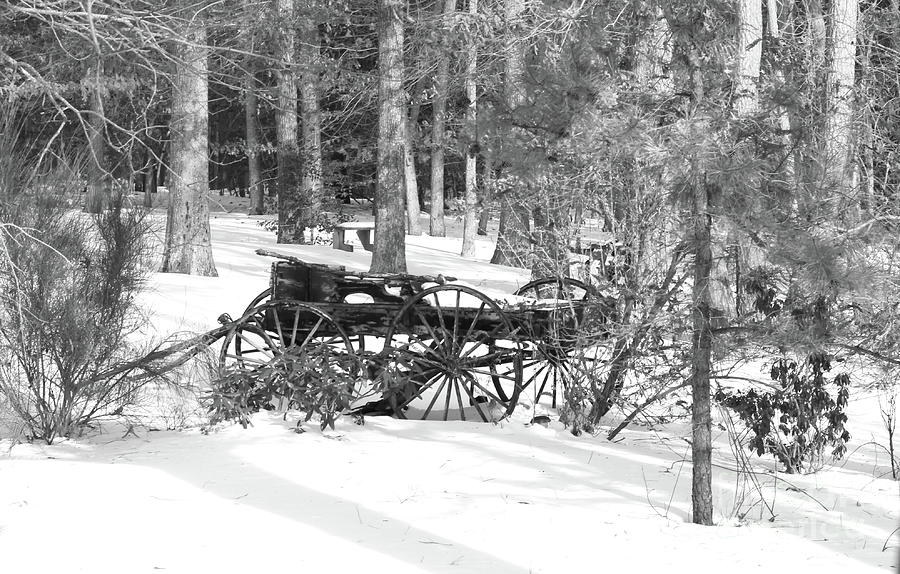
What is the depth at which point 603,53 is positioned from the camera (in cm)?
517

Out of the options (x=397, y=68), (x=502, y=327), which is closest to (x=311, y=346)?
(x=502, y=327)

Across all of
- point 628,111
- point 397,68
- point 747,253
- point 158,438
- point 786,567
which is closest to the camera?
point 786,567

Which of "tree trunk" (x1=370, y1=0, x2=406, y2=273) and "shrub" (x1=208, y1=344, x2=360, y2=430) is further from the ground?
"tree trunk" (x1=370, y1=0, x2=406, y2=273)

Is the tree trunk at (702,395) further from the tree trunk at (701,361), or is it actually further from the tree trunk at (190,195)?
the tree trunk at (190,195)

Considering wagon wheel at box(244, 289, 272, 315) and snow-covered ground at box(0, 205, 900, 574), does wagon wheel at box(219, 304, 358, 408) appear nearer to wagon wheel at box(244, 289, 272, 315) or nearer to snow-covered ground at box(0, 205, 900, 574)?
wagon wheel at box(244, 289, 272, 315)

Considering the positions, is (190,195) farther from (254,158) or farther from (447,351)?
(254,158)

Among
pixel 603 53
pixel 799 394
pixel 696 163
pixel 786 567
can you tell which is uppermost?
pixel 603 53

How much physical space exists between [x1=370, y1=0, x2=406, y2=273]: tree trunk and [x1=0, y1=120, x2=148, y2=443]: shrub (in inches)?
313

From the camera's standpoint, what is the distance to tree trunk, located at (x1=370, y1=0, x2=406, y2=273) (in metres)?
14.1

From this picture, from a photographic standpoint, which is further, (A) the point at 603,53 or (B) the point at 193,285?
(B) the point at 193,285

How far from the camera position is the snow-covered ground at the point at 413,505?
170 inches

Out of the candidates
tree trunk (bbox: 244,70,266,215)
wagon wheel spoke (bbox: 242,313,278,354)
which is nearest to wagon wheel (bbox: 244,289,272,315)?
wagon wheel spoke (bbox: 242,313,278,354)

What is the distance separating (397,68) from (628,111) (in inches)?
384

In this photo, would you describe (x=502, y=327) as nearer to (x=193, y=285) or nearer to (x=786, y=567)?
(x=786, y=567)
